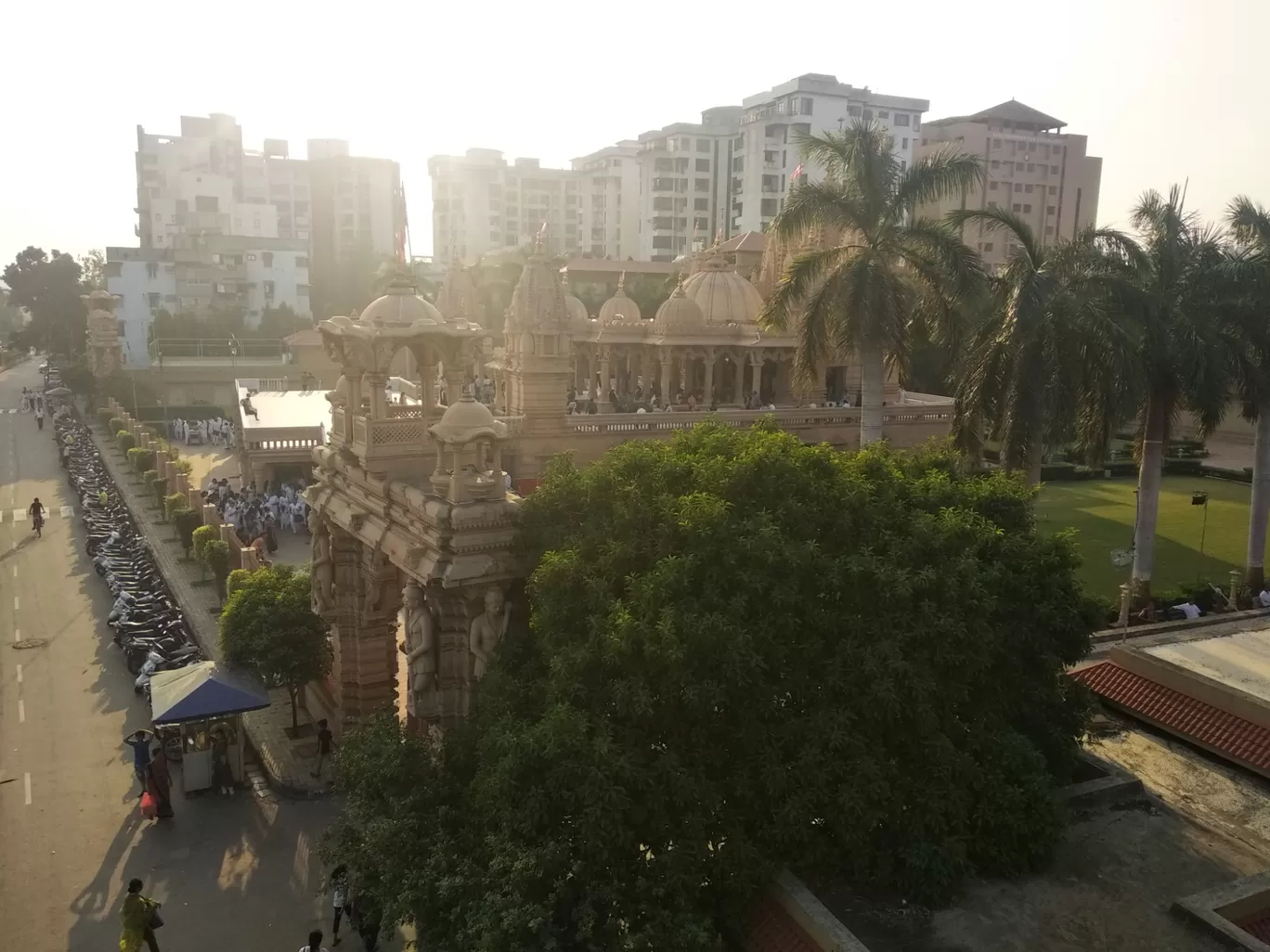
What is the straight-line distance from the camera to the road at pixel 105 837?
13352mm

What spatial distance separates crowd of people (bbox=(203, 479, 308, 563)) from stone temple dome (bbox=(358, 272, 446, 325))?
16.6m

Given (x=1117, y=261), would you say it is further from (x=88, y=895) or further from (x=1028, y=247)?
(x=88, y=895)

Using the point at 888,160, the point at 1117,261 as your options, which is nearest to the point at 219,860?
the point at 888,160

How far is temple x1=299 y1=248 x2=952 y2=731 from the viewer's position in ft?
43.8

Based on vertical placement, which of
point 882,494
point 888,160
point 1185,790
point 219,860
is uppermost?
point 888,160

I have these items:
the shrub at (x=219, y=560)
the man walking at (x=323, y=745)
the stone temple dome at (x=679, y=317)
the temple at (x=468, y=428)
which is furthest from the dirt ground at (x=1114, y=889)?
the stone temple dome at (x=679, y=317)

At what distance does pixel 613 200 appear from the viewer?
102 m

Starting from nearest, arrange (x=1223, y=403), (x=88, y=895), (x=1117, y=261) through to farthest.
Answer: (x=88, y=895), (x=1117, y=261), (x=1223, y=403)

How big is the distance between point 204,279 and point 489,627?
2952 inches

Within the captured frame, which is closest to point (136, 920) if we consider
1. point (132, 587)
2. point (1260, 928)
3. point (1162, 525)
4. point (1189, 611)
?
point (1260, 928)

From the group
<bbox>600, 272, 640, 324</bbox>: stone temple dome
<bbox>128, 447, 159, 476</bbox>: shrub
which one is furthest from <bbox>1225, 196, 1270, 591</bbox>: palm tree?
<bbox>128, 447, 159, 476</bbox>: shrub

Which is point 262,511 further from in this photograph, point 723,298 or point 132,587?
point 723,298

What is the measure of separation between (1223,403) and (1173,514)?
16.6 metres

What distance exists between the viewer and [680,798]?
32.0 feet
